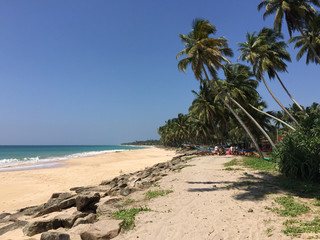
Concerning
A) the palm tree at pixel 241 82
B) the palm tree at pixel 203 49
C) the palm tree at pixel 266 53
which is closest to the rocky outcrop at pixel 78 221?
the palm tree at pixel 203 49

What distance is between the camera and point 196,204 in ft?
21.1

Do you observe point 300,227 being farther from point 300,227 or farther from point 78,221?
point 78,221

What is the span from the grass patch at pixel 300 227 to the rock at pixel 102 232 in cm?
391

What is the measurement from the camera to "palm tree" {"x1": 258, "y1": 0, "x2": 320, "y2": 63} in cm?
1664

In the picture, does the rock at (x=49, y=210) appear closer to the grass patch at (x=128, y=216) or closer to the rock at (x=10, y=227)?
the rock at (x=10, y=227)

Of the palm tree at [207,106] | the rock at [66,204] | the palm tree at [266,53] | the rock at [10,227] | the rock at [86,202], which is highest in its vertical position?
the palm tree at [266,53]

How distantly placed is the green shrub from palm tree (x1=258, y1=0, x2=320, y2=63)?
1043cm

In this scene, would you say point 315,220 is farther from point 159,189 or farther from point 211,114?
point 211,114

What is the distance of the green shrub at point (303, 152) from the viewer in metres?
8.50

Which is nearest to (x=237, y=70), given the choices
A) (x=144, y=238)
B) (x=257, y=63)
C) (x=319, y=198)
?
(x=257, y=63)

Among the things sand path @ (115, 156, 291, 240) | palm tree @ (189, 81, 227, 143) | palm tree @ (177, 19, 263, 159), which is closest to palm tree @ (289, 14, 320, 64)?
palm tree @ (177, 19, 263, 159)

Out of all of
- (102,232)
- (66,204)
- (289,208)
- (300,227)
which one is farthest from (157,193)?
(300,227)

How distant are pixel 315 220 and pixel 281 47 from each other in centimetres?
2230

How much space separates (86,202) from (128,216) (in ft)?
8.02
